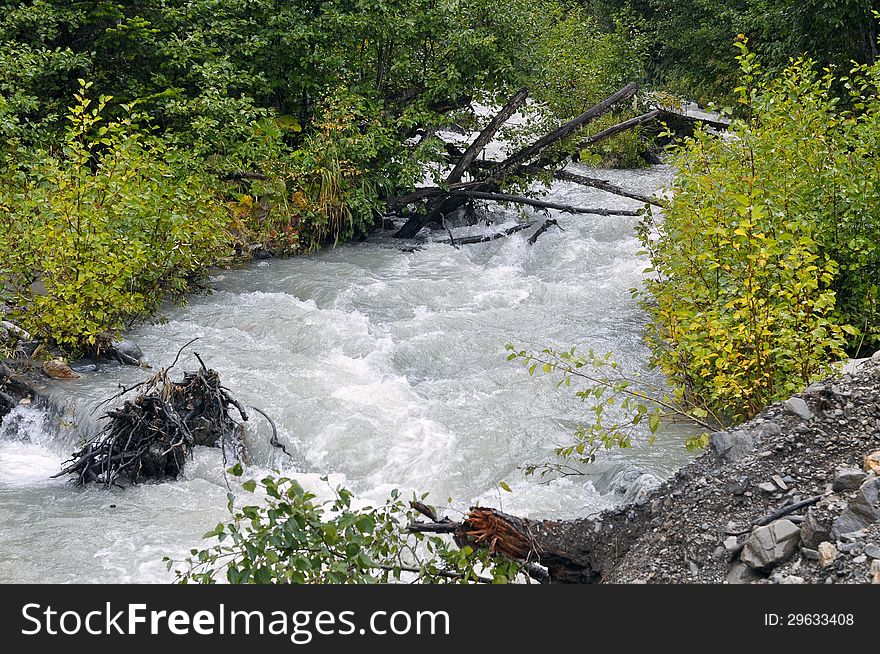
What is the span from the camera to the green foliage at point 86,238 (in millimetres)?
7707

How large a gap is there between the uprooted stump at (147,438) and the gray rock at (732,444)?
356 cm

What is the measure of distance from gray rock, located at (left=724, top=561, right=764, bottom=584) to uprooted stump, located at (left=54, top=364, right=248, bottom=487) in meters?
3.86

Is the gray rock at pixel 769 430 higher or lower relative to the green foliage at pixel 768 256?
lower

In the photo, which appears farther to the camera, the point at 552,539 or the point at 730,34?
the point at 730,34

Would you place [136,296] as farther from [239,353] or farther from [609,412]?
[609,412]

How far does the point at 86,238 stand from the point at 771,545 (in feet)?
20.3

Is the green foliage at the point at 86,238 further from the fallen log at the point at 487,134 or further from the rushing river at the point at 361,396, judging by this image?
the fallen log at the point at 487,134

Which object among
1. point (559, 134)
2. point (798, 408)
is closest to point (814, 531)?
point (798, 408)

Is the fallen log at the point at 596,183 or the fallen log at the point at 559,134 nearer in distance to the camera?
the fallen log at the point at 596,183

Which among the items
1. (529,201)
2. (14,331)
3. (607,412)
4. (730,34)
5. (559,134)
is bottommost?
(607,412)

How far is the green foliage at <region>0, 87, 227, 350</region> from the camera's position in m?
7.71

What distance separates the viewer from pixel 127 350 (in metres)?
8.19

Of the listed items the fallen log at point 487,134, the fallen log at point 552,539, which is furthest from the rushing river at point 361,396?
the fallen log at point 487,134

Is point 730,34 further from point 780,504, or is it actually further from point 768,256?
point 780,504
